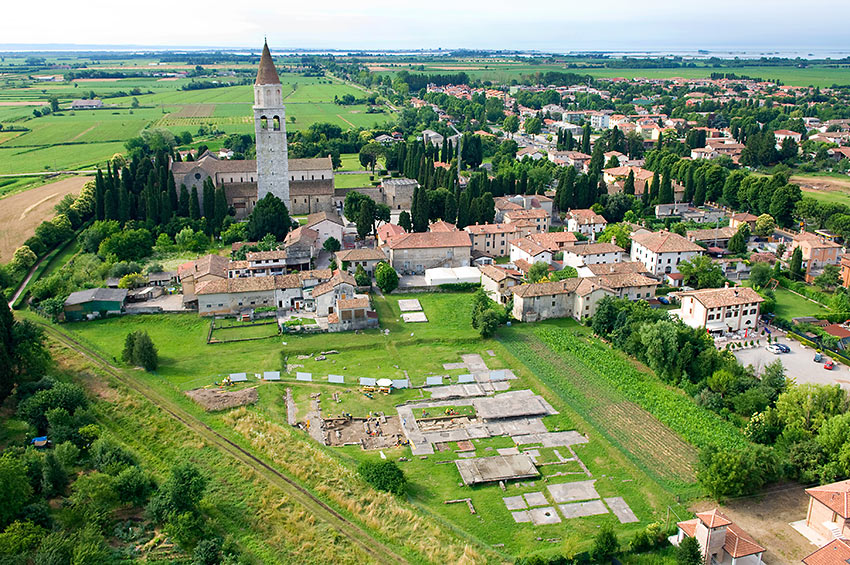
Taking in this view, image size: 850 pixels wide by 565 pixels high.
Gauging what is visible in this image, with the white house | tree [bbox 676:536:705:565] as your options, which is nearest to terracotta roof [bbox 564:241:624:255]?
the white house

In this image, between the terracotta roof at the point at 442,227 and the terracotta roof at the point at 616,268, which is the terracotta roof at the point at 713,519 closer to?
the terracotta roof at the point at 616,268

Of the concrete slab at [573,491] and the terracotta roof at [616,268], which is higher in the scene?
the terracotta roof at [616,268]

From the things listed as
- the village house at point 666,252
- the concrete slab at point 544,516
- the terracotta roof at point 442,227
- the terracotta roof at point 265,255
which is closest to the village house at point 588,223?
the village house at point 666,252

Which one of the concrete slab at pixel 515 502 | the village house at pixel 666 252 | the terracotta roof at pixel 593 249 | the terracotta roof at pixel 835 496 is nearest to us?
the terracotta roof at pixel 835 496

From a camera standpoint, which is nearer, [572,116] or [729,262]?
[729,262]

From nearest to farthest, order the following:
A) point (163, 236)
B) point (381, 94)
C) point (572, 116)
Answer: point (163, 236), point (572, 116), point (381, 94)

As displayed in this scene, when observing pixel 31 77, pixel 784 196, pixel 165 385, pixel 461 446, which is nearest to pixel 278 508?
pixel 461 446

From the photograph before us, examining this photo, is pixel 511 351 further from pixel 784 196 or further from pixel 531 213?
pixel 784 196
